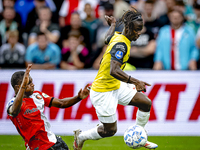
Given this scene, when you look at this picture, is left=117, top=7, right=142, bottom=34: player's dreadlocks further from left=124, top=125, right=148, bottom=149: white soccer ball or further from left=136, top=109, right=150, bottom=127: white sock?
left=124, top=125, right=148, bottom=149: white soccer ball

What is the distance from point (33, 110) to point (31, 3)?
654 centimetres

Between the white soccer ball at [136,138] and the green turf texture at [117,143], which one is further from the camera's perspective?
the green turf texture at [117,143]

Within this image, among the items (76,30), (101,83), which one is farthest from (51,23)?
(101,83)

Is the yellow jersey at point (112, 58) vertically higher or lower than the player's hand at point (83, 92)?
higher

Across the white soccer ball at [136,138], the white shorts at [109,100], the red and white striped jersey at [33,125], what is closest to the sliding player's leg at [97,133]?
the white shorts at [109,100]

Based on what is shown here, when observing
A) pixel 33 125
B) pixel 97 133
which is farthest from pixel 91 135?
pixel 33 125

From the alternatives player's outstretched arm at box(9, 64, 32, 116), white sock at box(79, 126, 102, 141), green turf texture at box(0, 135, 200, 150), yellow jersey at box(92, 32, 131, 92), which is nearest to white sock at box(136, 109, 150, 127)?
yellow jersey at box(92, 32, 131, 92)

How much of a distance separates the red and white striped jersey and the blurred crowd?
171 inches

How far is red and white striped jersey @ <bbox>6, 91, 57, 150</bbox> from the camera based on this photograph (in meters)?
4.63

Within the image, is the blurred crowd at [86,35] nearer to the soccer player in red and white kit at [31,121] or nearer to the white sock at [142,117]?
the white sock at [142,117]

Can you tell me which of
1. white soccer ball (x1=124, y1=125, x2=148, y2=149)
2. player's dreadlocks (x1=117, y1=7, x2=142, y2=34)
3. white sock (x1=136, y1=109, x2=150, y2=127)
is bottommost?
white soccer ball (x1=124, y1=125, x2=148, y2=149)

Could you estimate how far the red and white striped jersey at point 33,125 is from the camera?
15.2 ft

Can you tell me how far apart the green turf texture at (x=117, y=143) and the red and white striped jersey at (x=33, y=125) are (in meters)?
1.91

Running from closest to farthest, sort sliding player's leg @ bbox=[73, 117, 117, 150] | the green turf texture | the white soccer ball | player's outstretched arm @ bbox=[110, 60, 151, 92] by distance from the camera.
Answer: player's outstretched arm @ bbox=[110, 60, 151, 92] < the white soccer ball < sliding player's leg @ bbox=[73, 117, 117, 150] < the green turf texture
